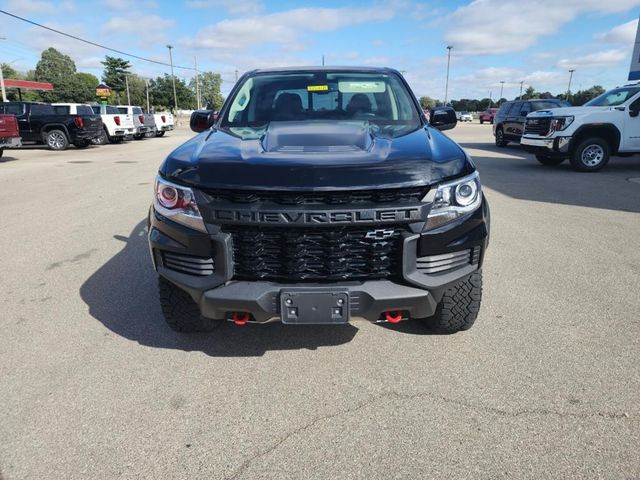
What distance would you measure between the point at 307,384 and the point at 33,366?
1702 millimetres

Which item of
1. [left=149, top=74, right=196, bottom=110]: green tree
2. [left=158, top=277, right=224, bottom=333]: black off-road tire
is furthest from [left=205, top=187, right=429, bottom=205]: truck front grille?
[left=149, top=74, right=196, bottom=110]: green tree

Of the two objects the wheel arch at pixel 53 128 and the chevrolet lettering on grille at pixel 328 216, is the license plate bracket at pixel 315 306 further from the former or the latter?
the wheel arch at pixel 53 128

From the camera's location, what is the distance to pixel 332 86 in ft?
13.5

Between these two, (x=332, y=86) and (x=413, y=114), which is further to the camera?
(x=332, y=86)

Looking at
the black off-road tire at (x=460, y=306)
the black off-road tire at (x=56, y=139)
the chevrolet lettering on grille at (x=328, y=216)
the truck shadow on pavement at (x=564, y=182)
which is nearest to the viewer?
the chevrolet lettering on grille at (x=328, y=216)

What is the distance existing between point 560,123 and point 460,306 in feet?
32.3

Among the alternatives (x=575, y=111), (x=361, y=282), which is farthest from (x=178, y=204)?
(x=575, y=111)

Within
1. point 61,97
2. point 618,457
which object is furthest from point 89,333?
point 61,97

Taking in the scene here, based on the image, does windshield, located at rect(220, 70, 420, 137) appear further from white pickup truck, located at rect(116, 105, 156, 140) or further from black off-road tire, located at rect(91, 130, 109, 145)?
Result: white pickup truck, located at rect(116, 105, 156, 140)

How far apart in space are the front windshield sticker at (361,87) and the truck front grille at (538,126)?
885 cm

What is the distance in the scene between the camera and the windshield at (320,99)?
12.5ft

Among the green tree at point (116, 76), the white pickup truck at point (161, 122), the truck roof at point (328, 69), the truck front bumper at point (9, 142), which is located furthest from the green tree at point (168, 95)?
the truck roof at point (328, 69)

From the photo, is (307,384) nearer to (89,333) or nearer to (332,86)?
(89,333)

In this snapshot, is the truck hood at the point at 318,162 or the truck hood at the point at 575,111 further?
the truck hood at the point at 575,111
